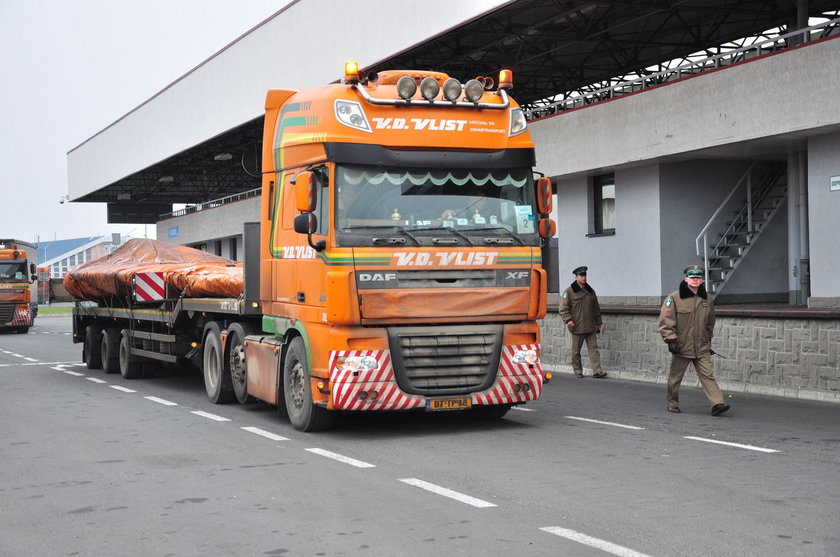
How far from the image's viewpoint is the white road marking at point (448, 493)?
7430 mm

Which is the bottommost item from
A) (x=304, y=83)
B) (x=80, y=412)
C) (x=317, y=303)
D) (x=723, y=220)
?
(x=80, y=412)

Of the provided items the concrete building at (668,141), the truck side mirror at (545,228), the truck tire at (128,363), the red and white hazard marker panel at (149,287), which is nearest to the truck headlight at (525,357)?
the concrete building at (668,141)

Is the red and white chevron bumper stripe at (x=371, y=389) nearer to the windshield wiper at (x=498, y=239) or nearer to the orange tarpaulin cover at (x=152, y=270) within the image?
the windshield wiper at (x=498, y=239)

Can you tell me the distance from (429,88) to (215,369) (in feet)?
17.9

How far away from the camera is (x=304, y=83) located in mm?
32281

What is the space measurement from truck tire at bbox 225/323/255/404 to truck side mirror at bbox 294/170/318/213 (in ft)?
10.6

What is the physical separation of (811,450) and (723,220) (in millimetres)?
12425

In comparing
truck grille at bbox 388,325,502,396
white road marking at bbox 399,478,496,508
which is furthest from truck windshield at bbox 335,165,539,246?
white road marking at bbox 399,478,496,508

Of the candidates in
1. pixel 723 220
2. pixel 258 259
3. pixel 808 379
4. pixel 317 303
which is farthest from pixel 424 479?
pixel 723 220

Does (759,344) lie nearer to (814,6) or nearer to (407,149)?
(407,149)

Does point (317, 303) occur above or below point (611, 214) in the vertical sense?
below

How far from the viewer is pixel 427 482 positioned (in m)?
8.30

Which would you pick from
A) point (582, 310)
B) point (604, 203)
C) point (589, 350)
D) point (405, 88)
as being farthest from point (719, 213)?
point (405, 88)

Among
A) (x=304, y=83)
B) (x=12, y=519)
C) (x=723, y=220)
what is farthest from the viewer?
(x=304, y=83)
